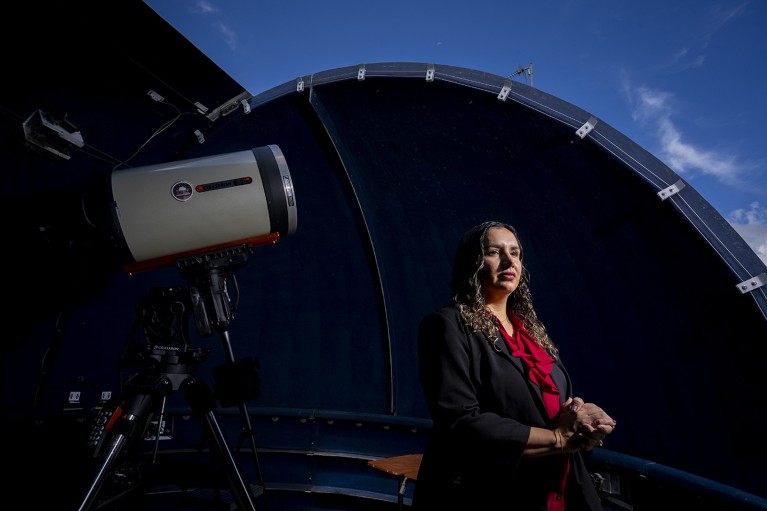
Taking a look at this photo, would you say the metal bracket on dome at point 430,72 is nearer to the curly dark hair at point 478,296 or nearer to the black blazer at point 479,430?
the curly dark hair at point 478,296

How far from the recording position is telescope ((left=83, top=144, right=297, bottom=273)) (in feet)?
6.75

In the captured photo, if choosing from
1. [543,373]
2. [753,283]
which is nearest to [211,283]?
[543,373]

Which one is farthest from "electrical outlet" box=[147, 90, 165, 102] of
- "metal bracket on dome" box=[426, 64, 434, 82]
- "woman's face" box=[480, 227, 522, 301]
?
"woman's face" box=[480, 227, 522, 301]

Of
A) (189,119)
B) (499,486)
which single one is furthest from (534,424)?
(189,119)

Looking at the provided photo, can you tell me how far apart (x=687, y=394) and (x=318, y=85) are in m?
3.75

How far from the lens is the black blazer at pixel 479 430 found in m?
1.19

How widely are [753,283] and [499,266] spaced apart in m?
1.72

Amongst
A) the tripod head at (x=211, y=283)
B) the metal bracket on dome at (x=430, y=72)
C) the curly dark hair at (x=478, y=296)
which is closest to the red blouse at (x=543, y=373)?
the curly dark hair at (x=478, y=296)

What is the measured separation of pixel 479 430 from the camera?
1.18 m

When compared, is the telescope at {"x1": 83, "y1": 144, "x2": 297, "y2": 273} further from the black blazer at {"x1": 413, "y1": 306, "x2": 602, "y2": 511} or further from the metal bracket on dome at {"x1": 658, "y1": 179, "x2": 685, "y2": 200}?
the metal bracket on dome at {"x1": 658, "y1": 179, "x2": 685, "y2": 200}

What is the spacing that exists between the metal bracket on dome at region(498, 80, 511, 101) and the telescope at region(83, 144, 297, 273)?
1742mm

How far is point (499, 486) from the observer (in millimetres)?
1229

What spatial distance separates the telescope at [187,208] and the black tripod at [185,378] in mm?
114

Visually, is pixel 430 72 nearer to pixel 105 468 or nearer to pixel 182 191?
pixel 182 191
